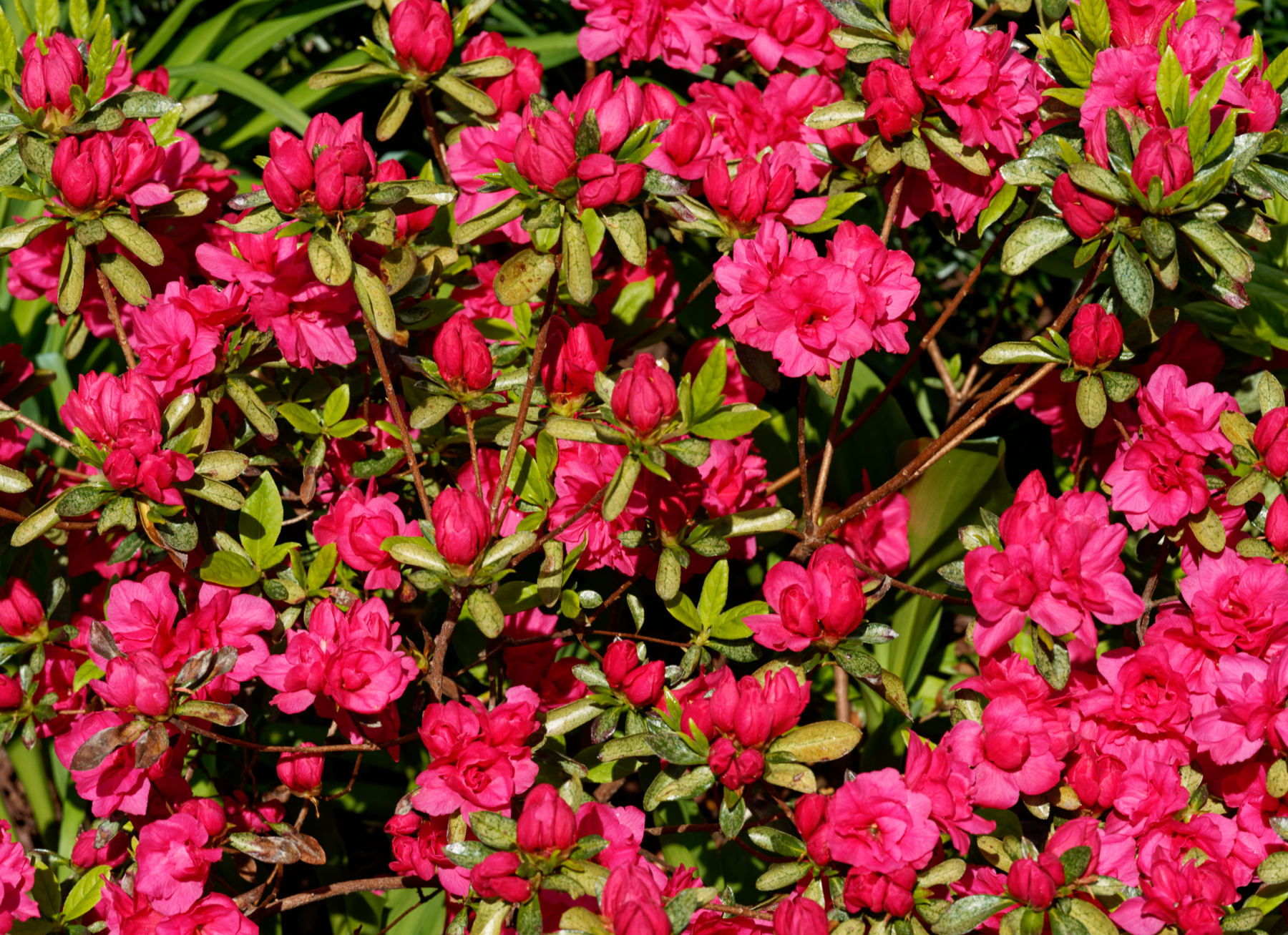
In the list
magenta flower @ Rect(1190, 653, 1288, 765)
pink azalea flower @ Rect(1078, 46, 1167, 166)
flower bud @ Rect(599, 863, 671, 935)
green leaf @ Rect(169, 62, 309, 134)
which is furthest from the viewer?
green leaf @ Rect(169, 62, 309, 134)

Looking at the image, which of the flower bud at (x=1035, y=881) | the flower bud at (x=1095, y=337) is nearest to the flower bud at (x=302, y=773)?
the flower bud at (x=1035, y=881)

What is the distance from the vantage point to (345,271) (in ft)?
3.92

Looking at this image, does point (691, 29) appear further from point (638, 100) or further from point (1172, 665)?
point (1172, 665)

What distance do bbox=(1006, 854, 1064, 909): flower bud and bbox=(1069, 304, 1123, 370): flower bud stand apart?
584mm

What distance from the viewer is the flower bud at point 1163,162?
1168 mm

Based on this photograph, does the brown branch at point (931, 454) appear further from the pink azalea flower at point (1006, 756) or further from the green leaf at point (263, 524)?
the green leaf at point (263, 524)

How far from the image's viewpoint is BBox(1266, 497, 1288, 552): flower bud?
1.23 metres

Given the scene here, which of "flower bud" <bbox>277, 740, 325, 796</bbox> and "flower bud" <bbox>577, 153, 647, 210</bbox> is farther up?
"flower bud" <bbox>577, 153, 647, 210</bbox>

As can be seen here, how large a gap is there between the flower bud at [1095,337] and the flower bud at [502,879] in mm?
872

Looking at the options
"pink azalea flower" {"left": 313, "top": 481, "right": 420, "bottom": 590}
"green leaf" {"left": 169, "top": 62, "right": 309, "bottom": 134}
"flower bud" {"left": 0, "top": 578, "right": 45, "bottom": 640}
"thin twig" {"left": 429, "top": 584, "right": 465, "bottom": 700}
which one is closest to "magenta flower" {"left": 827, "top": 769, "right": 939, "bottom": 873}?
"thin twig" {"left": 429, "top": 584, "right": 465, "bottom": 700}

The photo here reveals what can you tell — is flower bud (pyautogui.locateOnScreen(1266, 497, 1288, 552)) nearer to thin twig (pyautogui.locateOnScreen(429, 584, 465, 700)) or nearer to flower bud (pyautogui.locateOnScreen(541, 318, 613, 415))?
flower bud (pyautogui.locateOnScreen(541, 318, 613, 415))

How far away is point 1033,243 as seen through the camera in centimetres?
129

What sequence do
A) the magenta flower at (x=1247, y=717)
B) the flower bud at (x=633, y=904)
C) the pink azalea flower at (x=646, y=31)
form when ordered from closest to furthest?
the flower bud at (x=633, y=904), the magenta flower at (x=1247, y=717), the pink azalea flower at (x=646, y=31)

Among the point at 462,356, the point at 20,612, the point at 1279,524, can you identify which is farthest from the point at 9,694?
the point at 1279,524
